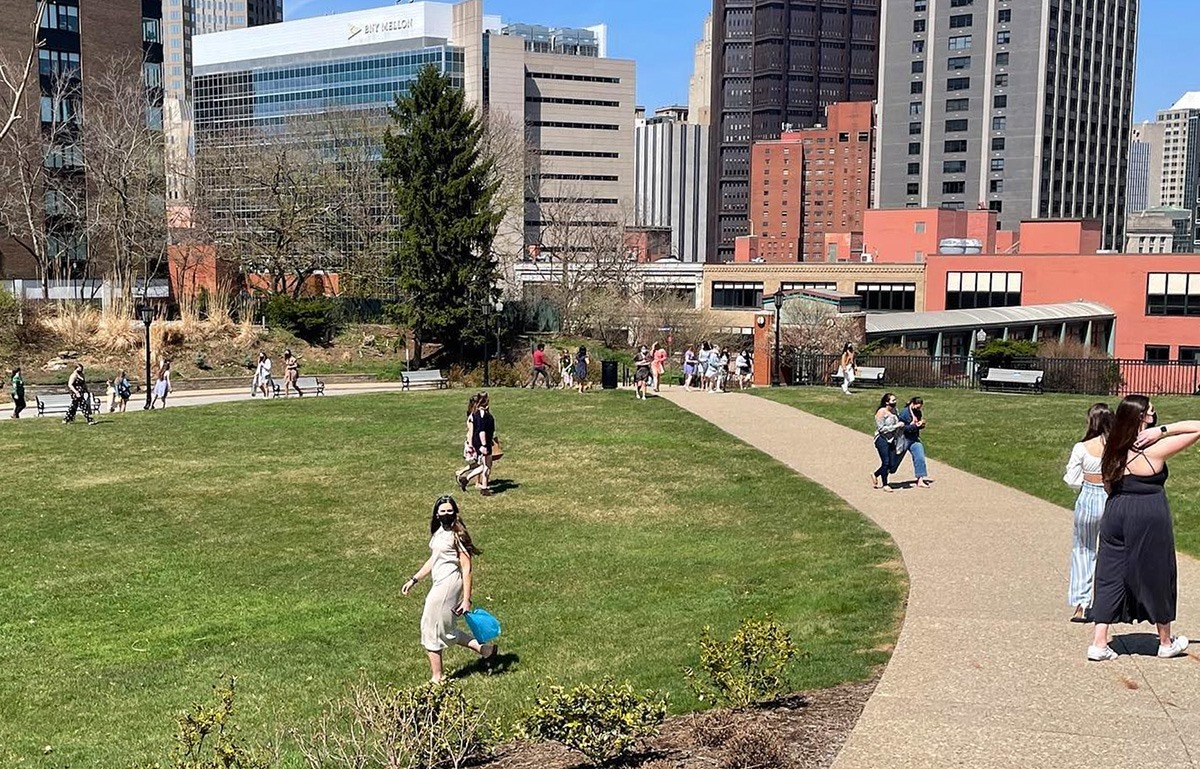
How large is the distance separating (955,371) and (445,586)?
106 ft

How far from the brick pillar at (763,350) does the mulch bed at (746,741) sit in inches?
1139

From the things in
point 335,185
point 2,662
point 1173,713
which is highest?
point 335,185

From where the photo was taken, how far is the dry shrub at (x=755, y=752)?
6.82m

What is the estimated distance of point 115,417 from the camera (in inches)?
1185

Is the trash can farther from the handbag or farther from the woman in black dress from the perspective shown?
the woman in black dress

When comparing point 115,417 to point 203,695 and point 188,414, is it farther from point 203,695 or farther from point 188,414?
point 203,695

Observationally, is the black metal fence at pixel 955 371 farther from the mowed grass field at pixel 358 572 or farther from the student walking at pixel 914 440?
the student walking at pixel 914 440

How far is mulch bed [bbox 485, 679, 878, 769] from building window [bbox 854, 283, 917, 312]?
7144 cm

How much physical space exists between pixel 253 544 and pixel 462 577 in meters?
6.73

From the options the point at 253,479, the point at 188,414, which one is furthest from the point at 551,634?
the point at 188,414

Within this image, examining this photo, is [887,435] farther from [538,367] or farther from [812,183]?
[812,183]

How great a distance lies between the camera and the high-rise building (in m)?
181

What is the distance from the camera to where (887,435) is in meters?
17.1

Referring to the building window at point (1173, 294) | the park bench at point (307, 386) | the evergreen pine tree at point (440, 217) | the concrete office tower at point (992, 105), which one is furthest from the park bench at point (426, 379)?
the concrete office tower at point (992, 105)
